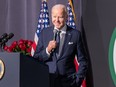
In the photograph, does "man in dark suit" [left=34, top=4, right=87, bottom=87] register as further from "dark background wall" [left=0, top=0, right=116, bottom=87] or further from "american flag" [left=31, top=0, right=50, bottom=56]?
"american flag" [left=31, top=0, right=50, bottom=56]

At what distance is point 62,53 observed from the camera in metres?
2.26

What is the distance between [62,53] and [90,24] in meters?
1.27

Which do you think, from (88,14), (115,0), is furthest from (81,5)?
(115,0)

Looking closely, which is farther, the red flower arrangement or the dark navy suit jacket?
the red flower arrangement

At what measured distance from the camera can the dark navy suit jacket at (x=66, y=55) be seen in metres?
2.22

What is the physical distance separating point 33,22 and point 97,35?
118 centimetres

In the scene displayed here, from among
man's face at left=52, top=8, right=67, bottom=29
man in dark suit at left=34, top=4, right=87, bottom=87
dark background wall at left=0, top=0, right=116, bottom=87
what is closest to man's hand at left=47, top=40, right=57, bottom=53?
man in dark suit at left=34, top=4, right=87, bottom=87

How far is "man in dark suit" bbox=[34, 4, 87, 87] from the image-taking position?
2182mm

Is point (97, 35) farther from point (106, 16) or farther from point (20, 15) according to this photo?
point (20, 15)

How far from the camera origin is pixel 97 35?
126 inches

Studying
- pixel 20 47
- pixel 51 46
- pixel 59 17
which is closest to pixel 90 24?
pixel 20 47

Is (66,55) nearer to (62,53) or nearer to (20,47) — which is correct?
(62,53)

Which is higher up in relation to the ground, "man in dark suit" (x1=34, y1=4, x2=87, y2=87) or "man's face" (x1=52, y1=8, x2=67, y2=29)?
"man's face" (x1=52, y1=8, x2=67, y2=29)

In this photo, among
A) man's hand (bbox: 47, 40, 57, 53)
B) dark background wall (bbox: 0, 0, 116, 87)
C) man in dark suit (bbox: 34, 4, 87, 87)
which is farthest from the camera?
dark background wall (bbox: 0, 0, 116, 87)
